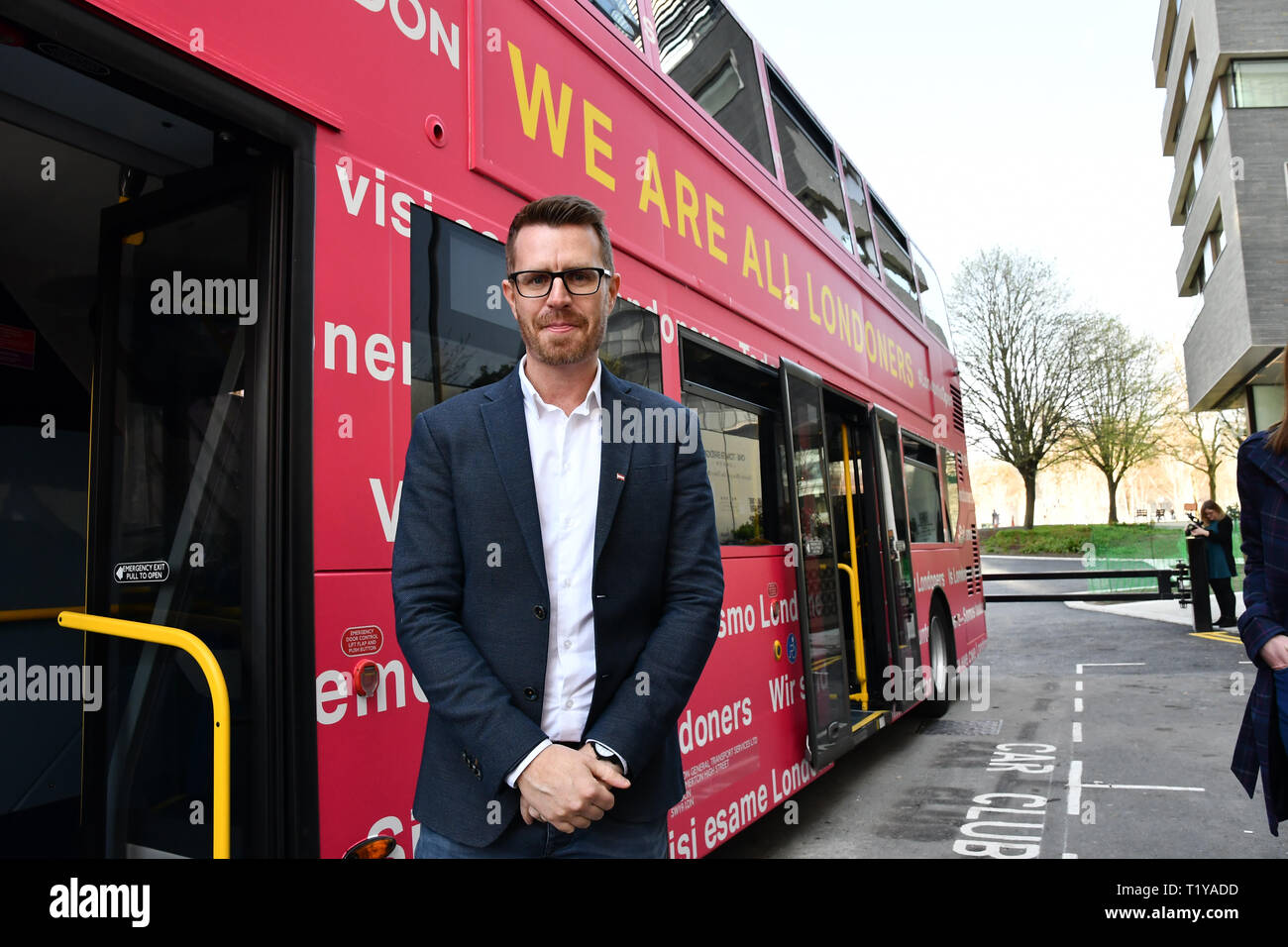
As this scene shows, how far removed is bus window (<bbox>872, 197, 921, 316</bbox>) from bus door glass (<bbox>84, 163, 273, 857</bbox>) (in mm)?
6288

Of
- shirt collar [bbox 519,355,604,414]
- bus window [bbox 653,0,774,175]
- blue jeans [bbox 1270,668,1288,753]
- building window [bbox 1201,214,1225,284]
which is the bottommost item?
blue jeans [bbox 1270,668,1288,753]

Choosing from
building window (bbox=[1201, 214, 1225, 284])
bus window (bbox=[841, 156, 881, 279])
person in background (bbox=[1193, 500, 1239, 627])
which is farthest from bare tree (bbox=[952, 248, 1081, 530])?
bus window (bbox=[841, 156, 881, 279])

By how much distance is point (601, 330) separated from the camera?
1785 millimetres

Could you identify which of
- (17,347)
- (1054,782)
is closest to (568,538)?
(17,347)

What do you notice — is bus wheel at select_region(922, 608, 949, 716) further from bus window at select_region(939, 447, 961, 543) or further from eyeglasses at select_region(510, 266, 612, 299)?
eyeglasses at select_region(510, 266, 612, 299)

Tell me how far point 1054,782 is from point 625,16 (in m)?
5.24

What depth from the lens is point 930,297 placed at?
9.36m

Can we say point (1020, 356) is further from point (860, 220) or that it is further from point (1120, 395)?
point (860, 220)

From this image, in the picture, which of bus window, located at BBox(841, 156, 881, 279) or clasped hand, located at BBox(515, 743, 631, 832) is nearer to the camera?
clasped hand, located at BBox(515, 743, 631, 832)

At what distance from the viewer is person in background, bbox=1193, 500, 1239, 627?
1305cm

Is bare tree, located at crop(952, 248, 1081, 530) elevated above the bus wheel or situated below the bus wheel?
above

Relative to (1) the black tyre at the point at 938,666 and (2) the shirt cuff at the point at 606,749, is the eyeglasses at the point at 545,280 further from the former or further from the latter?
(1) the black tyre at the point at 938,666

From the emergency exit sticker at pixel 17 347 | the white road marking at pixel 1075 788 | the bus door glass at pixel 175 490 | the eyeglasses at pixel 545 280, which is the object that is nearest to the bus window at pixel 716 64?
the bus door glass at pixel 175 490

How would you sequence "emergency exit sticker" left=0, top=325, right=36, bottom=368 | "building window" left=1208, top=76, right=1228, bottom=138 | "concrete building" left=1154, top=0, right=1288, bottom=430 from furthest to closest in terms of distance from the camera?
1. "building window" left=1208, top=76, right=1228, bottom=138
2. "concrete building" left=1154, top=0, right=1288, bottom=430
3. "emergency exit sticker" left=0, top=325, right=36, bottom=368
